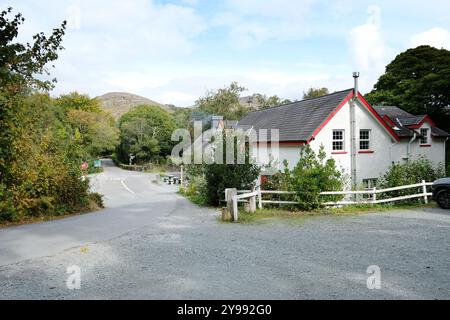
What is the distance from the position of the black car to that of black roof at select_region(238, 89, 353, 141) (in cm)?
708

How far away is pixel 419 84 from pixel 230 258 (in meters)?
39.3

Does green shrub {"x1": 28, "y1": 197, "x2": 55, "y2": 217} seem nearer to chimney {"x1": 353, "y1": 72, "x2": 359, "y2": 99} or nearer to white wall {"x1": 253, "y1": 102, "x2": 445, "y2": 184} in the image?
white wall {"x1": 253, "y1": 102, "x2": 445, "y2": 184}

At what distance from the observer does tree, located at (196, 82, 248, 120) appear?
63.9 metres

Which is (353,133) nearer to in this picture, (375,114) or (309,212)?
(375,114)

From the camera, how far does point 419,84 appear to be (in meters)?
40.2

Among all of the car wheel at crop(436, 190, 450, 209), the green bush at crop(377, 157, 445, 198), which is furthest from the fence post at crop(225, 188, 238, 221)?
the car wheel at crop(436, 190, 450, 209)

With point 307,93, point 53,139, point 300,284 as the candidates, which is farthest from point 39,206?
point 307,93

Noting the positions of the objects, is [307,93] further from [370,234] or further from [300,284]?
[300,284]

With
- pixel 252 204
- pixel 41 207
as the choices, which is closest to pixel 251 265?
pixel 252 204

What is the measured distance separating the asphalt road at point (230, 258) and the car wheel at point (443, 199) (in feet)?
7.43

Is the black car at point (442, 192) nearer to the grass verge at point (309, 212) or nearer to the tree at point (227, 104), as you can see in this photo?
the grass verge at point (309, 212)

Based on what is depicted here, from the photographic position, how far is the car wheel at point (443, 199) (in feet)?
52.6

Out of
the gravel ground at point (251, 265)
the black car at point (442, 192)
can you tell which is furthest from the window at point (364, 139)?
the gravel ground at point (251, 265)
